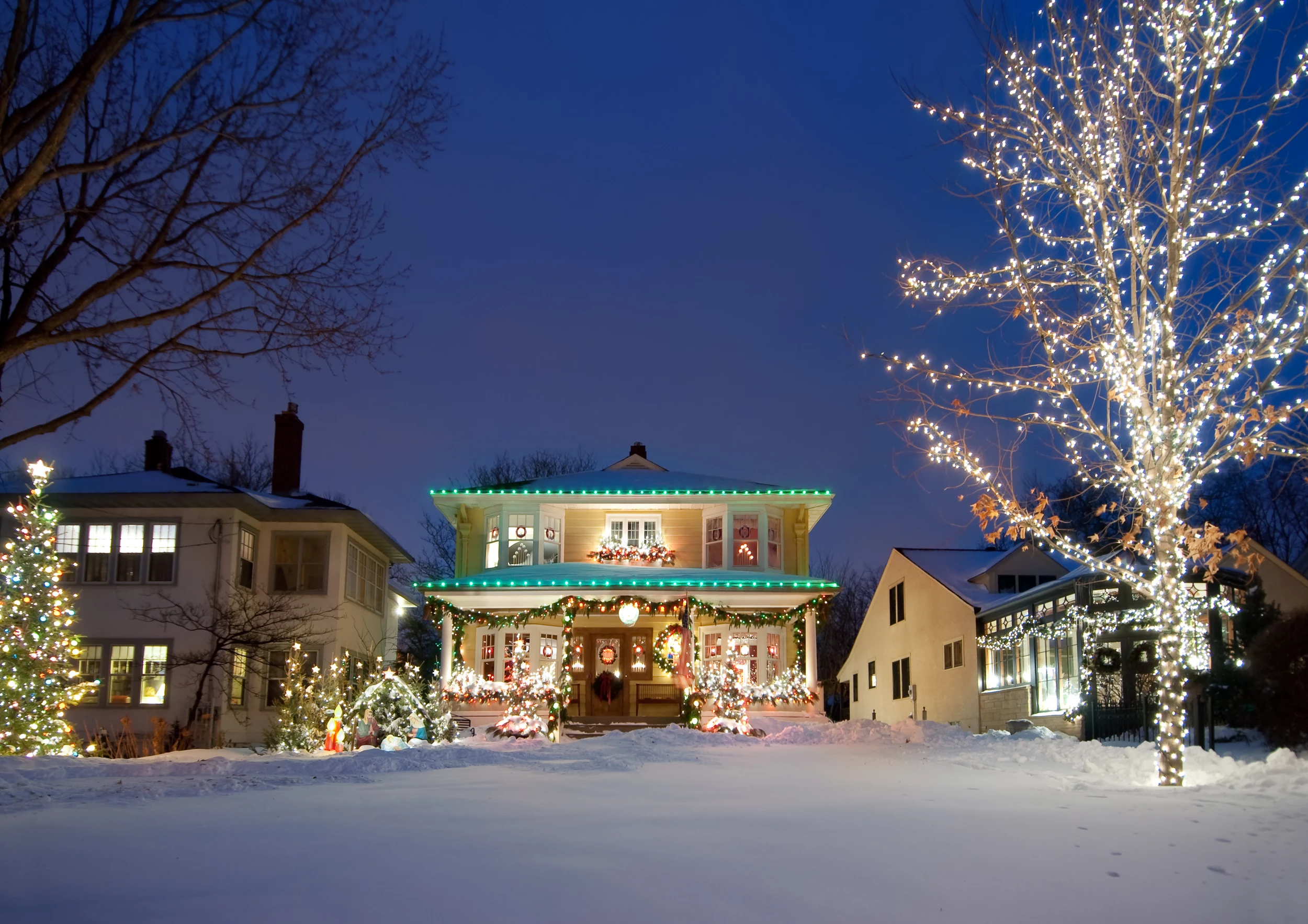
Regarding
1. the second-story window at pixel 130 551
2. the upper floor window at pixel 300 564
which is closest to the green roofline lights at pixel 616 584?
the upper floor window at pixel 300 564

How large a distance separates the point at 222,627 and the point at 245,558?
2135 mm

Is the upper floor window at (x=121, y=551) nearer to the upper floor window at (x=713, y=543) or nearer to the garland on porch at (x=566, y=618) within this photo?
the garland on porch at (x=566, y=618)

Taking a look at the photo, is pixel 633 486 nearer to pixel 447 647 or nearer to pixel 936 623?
pixel 447 647

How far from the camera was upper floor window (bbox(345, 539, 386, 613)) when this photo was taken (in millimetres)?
26281

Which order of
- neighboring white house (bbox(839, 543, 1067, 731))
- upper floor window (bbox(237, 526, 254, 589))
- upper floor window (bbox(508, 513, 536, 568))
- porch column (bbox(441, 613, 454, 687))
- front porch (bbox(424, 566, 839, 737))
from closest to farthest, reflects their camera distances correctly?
1. front porch (bbox(424, 566, 839, 737))
2. porch column (bbox(441, 613, 454, 687))
3. upper floor window (bbox(237, 526, 254, 589))
4. upper floor window (bbox(508, 513, 536, 568))
5. neighboring white house (bbox(839, 543, 1067, 731))

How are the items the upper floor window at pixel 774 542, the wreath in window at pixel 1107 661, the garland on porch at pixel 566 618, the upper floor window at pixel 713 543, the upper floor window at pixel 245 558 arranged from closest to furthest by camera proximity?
the wreath in window at pixel 1107 661 < the garland on porch at pixel 566 618 < the upper floor window at pixel 245 558 < the upper floor window at pixel 713 543 < the upper floor window at pixel 774 542

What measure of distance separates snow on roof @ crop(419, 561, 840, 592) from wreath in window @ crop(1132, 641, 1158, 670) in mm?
5956

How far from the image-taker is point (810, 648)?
74.6 feet

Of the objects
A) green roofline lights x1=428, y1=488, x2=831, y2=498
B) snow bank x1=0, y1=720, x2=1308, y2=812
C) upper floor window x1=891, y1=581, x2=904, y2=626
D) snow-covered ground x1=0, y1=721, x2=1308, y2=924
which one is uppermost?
green roofline lights x1=428, y1=488, x2=831, y2=498

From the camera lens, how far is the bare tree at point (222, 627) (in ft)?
73.1

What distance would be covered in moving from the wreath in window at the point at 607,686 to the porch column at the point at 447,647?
3185 millimetres

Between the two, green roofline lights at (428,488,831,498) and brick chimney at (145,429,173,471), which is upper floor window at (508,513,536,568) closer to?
green roofline lights at (428,488,831,498)

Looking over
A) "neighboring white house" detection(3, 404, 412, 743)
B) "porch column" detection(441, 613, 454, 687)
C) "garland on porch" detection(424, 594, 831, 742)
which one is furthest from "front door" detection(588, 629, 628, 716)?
"neighboring white house" detection(3, 404, 412, 743)

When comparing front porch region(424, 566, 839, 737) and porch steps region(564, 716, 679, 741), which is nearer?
porch steps region(564, 716, 679, 741)
